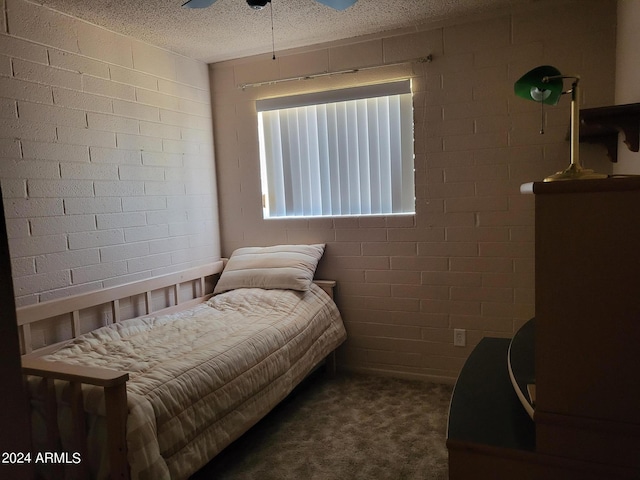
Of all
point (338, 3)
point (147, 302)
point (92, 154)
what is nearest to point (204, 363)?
point (147, 302)

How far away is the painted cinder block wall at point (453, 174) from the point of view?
8.73 feet

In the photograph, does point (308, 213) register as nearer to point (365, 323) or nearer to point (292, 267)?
point (292, 267)

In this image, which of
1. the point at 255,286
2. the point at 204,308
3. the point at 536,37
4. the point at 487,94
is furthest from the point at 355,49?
the point at 204,308

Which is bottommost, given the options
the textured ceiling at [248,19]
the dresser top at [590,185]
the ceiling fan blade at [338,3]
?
the dresser top at [590,185]

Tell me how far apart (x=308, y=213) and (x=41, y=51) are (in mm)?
1928

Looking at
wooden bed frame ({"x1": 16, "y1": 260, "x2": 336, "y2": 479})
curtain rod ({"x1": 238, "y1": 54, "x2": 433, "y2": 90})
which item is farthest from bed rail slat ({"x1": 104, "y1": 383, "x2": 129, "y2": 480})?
curtain rod ({"x1": 238, "y1": 54, "x2": 433, "y2": 90})

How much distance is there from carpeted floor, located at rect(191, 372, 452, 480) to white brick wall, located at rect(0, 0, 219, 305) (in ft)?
4.25

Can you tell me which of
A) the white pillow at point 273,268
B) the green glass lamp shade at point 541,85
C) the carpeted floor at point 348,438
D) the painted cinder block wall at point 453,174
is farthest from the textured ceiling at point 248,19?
the carpeted floor at point 348,438

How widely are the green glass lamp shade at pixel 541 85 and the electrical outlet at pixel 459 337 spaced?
1.69 metres

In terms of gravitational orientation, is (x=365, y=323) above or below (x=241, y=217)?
below

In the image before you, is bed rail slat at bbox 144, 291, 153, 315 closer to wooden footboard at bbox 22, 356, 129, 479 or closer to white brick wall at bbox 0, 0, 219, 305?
white brick wall at bbox 0, 0, 219, 305

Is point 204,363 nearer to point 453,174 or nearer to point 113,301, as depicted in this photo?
point 113,301

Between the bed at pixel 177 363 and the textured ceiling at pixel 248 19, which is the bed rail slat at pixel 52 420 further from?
the textured ceiling at pixel 248 19

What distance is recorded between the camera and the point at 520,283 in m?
2.82
